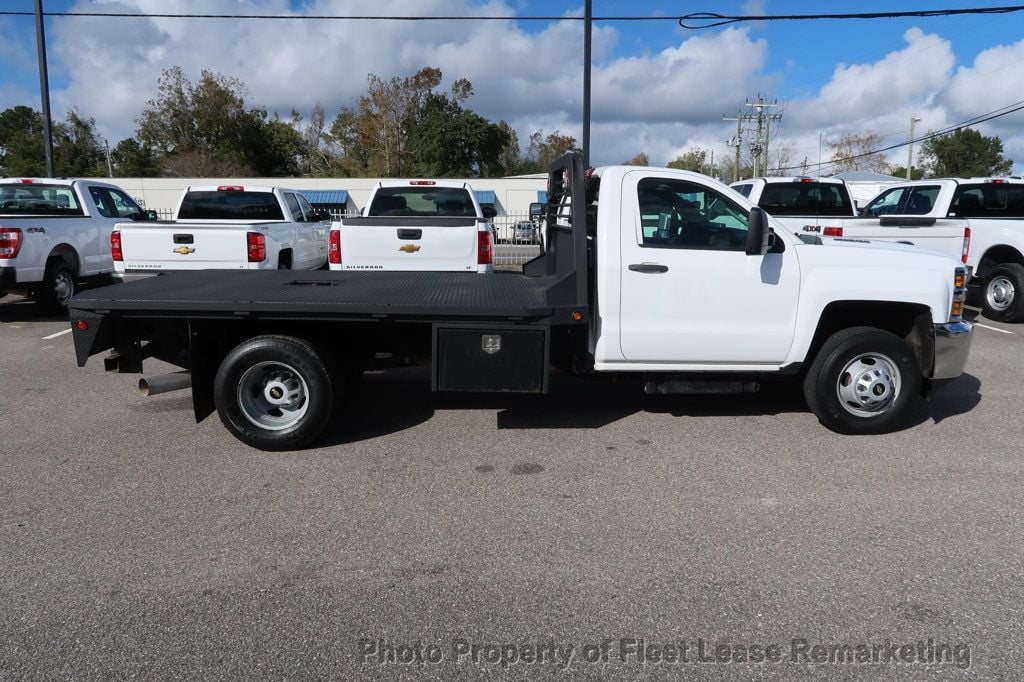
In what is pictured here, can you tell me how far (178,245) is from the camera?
9352 millimetres

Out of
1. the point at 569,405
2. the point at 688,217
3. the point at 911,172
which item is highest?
the point at 911,172

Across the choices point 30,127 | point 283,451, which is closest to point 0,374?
point 283,451

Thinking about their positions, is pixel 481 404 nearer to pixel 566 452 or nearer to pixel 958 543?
pixel 566 452

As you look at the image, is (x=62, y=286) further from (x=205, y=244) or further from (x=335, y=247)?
(x=335, y=247)

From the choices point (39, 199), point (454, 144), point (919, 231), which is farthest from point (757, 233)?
point (454, 144)

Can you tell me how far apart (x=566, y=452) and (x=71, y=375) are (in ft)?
18.0

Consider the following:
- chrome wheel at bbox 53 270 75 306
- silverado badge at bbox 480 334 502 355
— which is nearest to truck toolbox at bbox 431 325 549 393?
silverado badge at bbox 480 334 502 355

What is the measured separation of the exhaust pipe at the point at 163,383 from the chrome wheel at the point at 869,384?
502 cm

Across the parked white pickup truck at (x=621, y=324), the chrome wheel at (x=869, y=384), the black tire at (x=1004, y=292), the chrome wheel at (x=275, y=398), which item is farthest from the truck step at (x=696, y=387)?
the black tire at (x=1004, y=292)

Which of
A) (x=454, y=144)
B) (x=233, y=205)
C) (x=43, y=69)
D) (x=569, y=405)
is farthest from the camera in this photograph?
(x=454, y=144)

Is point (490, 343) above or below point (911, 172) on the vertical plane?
below

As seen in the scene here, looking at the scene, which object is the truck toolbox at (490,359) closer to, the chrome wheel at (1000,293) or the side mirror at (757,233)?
the side mirror at (757,233)

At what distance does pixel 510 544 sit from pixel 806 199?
1065 cm

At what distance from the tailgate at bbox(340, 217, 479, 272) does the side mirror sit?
13.0 ft
